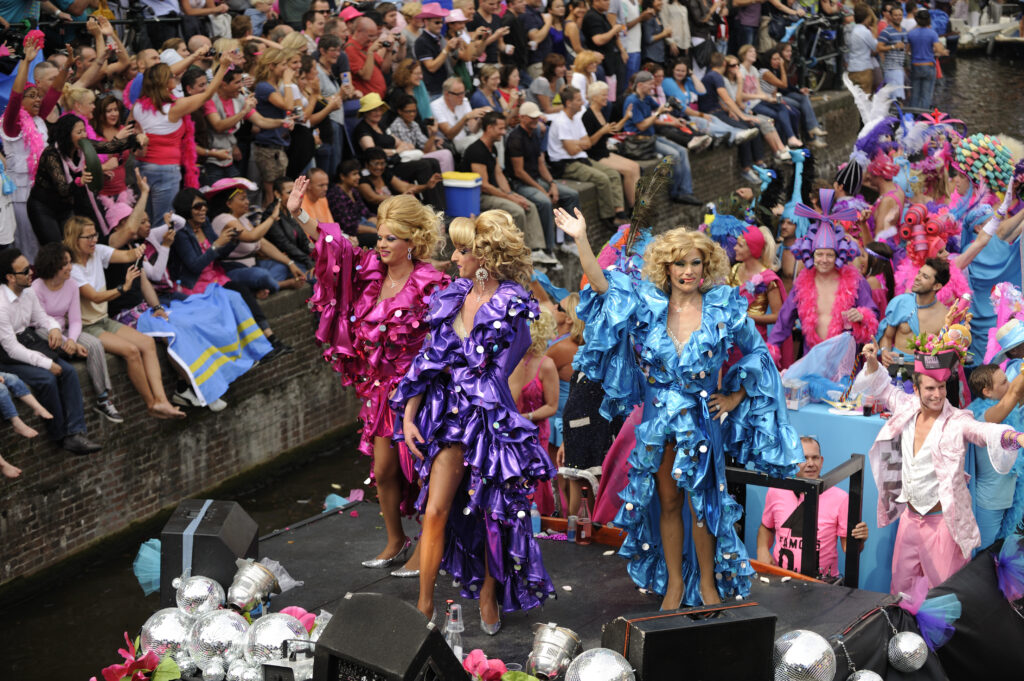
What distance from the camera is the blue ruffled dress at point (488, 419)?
5312 mm

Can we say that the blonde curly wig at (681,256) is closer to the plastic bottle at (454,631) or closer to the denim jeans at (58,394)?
the plastic bottle at (454,631)

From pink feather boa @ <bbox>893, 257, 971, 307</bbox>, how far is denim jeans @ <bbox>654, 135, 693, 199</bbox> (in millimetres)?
5005

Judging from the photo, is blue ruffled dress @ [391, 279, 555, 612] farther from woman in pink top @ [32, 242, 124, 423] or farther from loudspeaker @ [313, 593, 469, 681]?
woman in pink top @ [32, 242, 124, 423]

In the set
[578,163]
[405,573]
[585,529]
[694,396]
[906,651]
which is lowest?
[578,163]

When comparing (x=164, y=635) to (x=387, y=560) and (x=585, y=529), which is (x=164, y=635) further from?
(x=585, y=529)

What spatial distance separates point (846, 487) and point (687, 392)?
215 centimetres

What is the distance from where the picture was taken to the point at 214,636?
5250 millimetres

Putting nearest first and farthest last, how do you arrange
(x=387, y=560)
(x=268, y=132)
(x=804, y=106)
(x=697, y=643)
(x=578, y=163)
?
(x=697, y=643) < (x=387, y=560) < (x=268, y=132) < (x=578, y=163) < (x=804, y=106)

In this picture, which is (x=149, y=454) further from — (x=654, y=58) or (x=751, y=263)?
(x=654, y=58)

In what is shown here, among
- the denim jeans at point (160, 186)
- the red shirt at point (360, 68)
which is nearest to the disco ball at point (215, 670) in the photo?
the denim jeans at point (160, 186)

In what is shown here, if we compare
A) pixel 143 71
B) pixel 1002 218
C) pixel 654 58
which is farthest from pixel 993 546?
pixel 654 58

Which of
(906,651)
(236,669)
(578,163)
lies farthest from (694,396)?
(578,163)

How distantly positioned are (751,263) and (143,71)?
4405mm

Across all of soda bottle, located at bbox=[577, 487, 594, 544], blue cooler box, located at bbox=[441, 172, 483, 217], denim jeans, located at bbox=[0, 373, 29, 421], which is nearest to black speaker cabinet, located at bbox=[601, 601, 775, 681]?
soda bottle, located at bbox=[577, 487, 594, 544]
